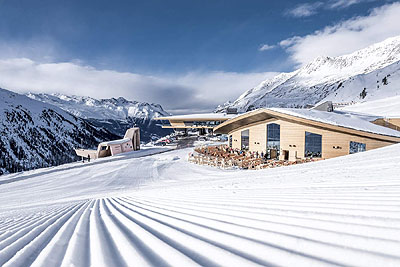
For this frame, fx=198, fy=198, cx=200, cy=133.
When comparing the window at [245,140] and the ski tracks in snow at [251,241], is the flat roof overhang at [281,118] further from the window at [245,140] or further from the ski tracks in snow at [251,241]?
the ski tracks in snow at [251,241]

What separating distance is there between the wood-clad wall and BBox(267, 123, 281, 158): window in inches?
15.4

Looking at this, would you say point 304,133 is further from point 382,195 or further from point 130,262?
point 130,262

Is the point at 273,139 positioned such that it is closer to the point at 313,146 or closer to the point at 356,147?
the point at 313,146

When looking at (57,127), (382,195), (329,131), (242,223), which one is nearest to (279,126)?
(329,131)

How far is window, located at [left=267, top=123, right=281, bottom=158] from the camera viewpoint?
2161 cm

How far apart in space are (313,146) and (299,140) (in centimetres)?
137

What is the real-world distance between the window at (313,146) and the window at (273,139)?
2987mm

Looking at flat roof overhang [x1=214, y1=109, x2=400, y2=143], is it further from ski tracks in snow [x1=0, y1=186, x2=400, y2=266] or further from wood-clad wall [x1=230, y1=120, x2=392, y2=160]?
Answer: ski tracks in snow [x1=0, y1=186, x2=400, y2=266]

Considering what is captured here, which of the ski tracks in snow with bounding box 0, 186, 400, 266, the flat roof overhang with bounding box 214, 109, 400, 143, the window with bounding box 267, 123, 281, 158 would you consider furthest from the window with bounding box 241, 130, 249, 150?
the ski tracks in snow with bounding box 0, 186, 400, 266

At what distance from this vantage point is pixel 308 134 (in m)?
19.1

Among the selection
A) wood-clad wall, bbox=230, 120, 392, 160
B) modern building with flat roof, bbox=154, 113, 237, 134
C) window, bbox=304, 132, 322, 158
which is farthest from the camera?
modern building with flat roof, bbox=154, 113, 237, 134

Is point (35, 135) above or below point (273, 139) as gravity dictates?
above

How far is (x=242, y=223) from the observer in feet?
8.32

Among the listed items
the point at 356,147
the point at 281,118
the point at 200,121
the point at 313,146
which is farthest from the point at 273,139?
the point at 200,121
